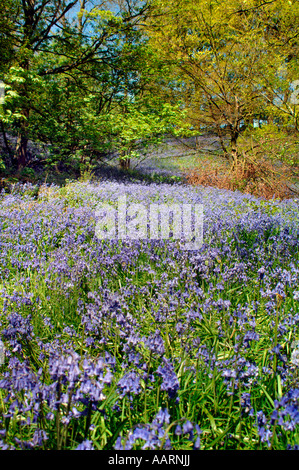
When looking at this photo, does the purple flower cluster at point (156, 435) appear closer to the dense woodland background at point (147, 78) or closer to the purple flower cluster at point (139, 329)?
the purple flower cluster at point (139, 329)

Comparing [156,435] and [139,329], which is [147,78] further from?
[156,435]

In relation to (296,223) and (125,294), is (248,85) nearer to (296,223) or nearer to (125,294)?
(296,223)

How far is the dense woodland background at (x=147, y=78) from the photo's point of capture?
8.62 meters

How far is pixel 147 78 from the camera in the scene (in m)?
10.5

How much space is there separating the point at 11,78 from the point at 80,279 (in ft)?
19.2

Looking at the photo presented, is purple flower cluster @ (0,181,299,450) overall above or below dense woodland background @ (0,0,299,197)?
below

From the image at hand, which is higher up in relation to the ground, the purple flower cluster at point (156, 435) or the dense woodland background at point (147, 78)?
the dense woodland background at point (147, 78)

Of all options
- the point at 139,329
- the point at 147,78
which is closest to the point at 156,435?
the point at 139,329

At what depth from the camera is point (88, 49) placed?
29.8 ft

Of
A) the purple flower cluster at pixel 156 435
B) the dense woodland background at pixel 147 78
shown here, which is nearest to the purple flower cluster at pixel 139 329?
the purple flower cluster at pixel 156 435

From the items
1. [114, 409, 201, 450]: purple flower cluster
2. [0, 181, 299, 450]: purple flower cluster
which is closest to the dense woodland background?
[0, 181, 299, 450]: purple flower cluster

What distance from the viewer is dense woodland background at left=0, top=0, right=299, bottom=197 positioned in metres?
8.62

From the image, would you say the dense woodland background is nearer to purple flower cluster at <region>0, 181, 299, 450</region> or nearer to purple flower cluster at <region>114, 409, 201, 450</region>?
purple flower cluster at <region>0, 181, 299, 450</region>

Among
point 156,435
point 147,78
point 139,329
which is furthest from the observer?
point 147,78
